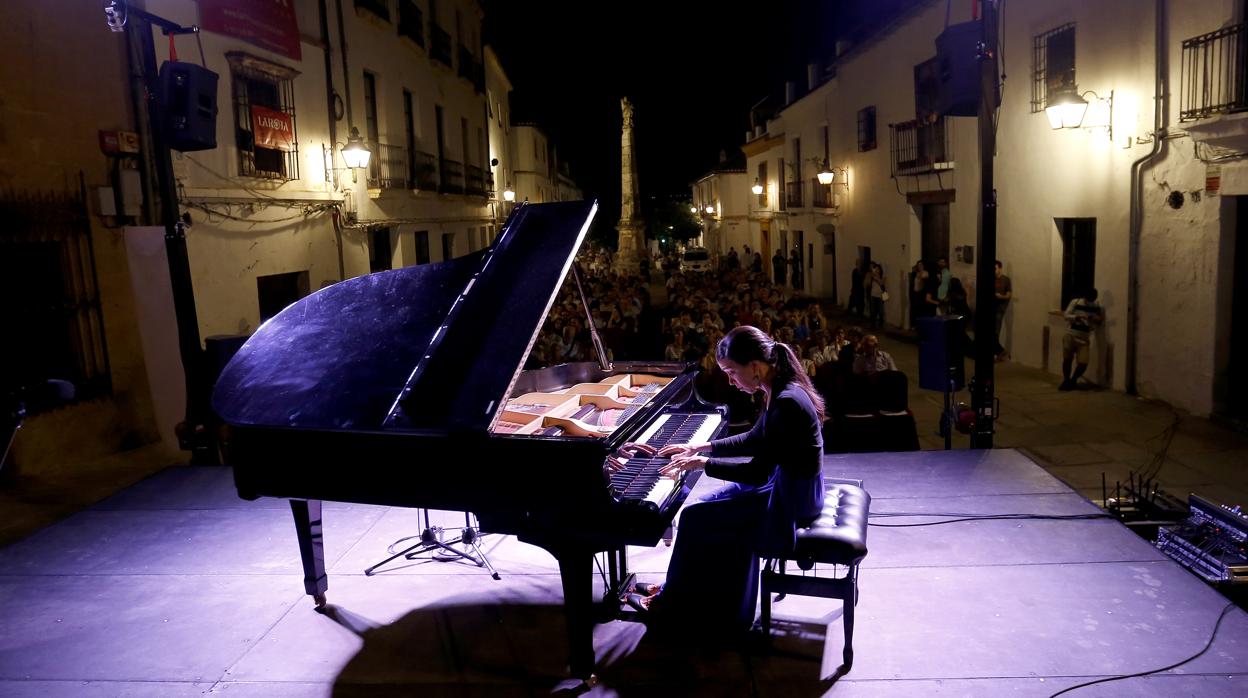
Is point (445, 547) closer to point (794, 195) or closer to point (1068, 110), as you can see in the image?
point (1068, 110)

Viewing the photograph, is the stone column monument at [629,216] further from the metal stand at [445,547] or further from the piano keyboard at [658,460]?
the piano keyboard at [658,460]

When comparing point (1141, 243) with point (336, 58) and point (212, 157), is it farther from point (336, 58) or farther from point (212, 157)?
point (336, 58)

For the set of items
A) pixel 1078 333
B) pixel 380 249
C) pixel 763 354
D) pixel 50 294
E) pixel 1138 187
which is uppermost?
pixel 1138 187

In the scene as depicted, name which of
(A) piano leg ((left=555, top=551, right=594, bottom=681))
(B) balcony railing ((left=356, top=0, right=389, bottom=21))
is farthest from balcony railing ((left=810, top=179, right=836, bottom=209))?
(A) piano leg ((left=555, top=551, right=594, bottom=681))

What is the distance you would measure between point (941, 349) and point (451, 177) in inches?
601

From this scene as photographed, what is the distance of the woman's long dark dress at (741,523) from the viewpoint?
3.46 metres

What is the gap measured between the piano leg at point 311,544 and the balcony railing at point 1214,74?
26.5 ft

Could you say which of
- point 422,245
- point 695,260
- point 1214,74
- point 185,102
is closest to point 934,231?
point 1214,74

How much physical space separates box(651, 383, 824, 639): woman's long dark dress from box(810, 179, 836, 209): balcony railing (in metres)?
17.7

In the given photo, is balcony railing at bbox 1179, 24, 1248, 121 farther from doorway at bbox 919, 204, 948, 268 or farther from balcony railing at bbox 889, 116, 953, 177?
doorway at bbox 919, 204, 948, 268

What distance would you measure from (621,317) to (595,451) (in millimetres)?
9726

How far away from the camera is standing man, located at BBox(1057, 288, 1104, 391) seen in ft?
31.9

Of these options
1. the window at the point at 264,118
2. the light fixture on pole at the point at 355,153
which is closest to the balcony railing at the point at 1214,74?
the light fixture on pole at the point at 355,153

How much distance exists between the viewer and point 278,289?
473 inches
